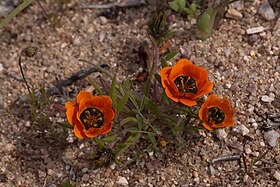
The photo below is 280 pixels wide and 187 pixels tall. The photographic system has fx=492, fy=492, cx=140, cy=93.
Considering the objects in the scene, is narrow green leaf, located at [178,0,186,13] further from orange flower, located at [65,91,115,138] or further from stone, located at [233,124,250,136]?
orange flower, located at [65,91,115,138]

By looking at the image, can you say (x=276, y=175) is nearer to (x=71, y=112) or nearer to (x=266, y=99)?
(x=266, y=99)

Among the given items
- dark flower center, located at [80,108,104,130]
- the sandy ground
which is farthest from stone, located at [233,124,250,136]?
dark flower center, located at [80,108,104,130]

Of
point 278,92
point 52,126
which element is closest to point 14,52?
point 52,126

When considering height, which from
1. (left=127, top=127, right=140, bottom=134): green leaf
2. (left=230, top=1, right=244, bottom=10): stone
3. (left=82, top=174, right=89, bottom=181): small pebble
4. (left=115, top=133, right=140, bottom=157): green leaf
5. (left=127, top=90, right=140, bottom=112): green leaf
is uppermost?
(left=127, top=90, right=140, bottom=112): green leaf

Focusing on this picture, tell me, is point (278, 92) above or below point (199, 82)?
below

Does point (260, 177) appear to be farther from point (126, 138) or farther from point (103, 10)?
point (103, 10)

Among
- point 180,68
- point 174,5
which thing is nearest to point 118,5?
point 174,5
